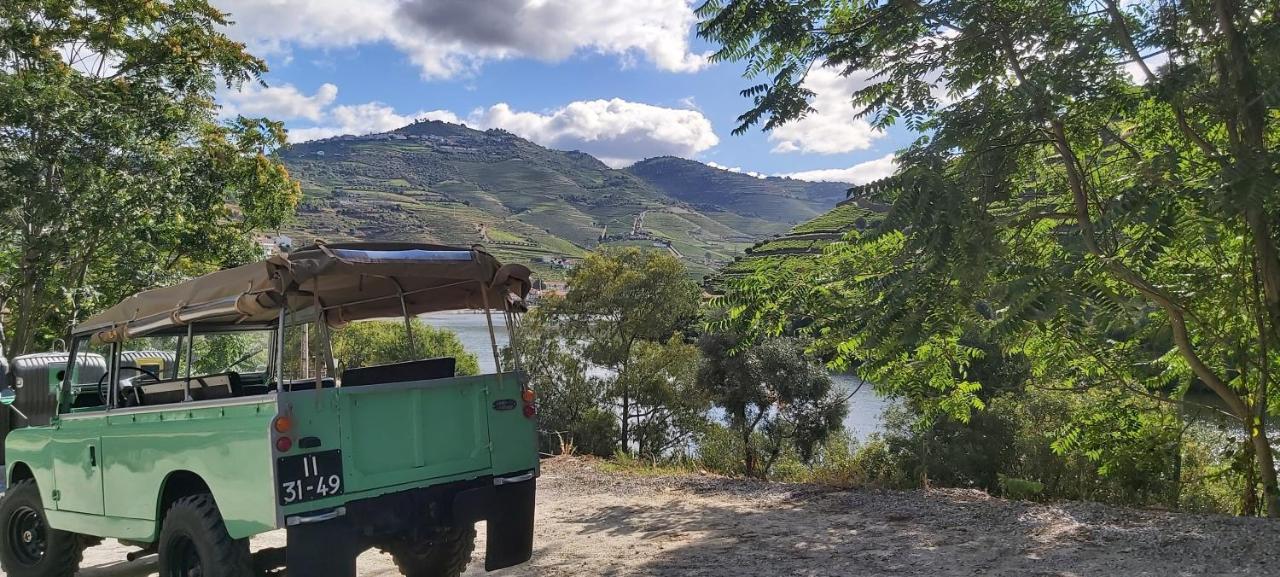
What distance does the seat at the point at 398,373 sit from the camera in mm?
5383

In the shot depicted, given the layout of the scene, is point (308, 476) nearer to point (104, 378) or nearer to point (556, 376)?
point (104, 378)

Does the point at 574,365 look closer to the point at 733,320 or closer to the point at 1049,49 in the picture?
the point at 733,320

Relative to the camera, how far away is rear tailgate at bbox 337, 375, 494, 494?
16.5ft

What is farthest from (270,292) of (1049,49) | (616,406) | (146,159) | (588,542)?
(616,406)

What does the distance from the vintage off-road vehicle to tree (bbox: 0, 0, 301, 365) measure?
342 inches

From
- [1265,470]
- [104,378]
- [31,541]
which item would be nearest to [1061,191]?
[1265,470]

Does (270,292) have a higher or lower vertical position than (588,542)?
higher

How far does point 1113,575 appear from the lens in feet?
17.6

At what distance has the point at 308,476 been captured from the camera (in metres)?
4.74

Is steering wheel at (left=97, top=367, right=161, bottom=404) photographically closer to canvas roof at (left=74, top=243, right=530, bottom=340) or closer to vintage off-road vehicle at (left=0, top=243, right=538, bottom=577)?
vintage off-road vehicle at (left=0, top=243, right=538, bottom=577)

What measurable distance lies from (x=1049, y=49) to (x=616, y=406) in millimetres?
26247

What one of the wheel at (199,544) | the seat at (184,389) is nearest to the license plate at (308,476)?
the wheel at (199,544)

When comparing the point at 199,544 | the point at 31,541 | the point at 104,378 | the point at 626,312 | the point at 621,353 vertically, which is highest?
the point at 626,312

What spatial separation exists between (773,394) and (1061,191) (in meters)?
19.7
